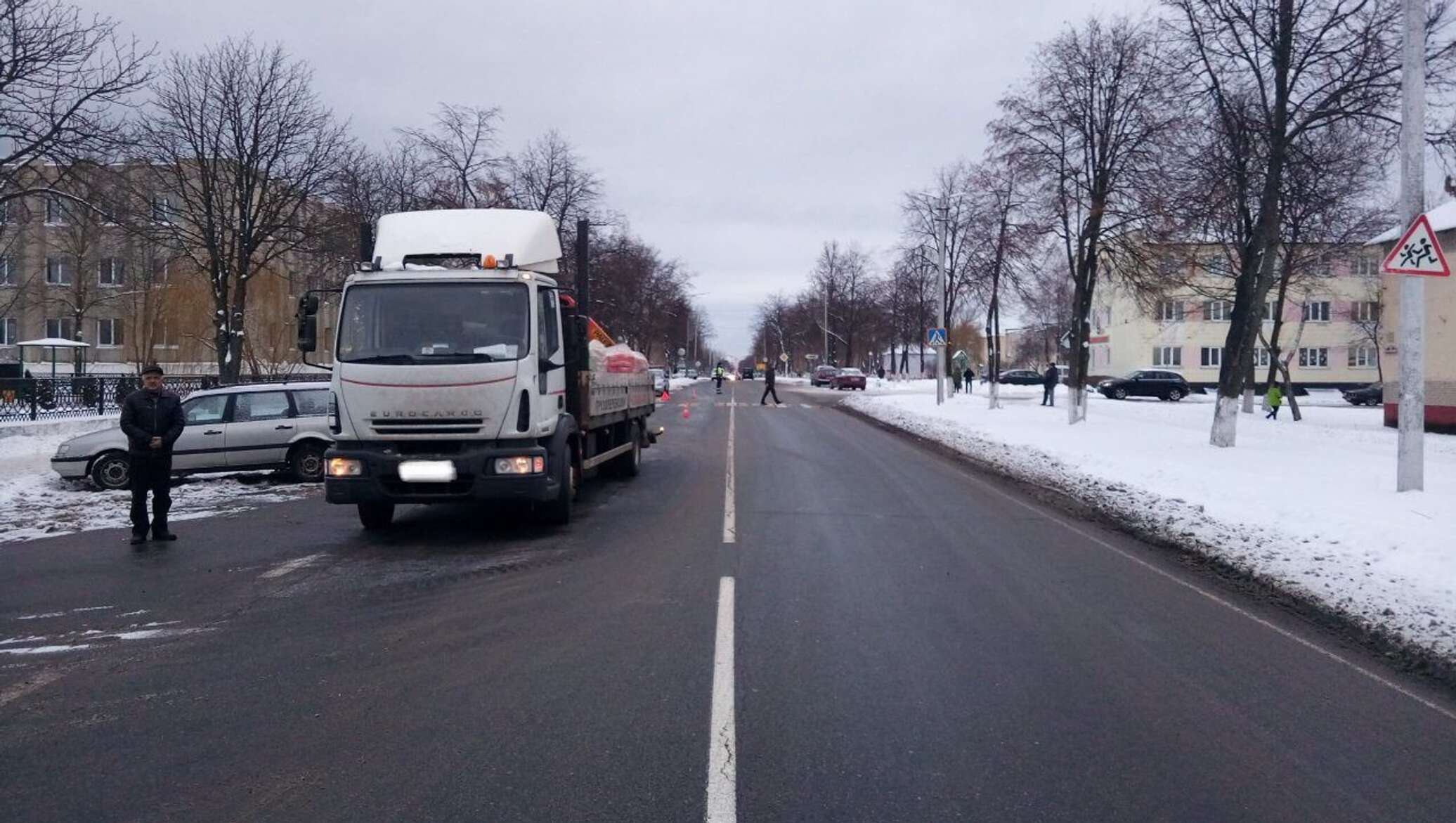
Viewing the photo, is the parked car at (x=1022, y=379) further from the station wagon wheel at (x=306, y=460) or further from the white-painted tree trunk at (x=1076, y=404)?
the station wagon wheel at (x=306, y=460)

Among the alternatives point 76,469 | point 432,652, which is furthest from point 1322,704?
point 76,469

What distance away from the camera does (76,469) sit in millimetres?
14594

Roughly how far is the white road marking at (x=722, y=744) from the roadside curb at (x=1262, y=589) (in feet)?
13.2

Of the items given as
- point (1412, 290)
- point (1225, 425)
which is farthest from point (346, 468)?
point (1225, 425)

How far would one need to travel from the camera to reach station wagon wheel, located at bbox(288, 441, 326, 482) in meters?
15.6

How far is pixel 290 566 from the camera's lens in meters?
9.25

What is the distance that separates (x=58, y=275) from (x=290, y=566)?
1870 inches

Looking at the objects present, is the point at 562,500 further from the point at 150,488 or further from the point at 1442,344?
the point at 1442,344

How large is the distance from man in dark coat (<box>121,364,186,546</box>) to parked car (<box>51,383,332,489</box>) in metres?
4.84

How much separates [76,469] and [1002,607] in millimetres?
13063

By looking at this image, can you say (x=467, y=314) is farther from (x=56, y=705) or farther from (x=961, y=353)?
(x=961, y=353)

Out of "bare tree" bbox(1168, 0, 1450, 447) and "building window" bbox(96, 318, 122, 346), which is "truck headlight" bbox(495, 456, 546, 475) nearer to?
"bare tree" bbox(1168, 0, 1450, 447)

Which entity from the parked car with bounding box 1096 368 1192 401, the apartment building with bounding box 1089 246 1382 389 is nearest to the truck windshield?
the parked car with bounding box 1096 368 1192 401

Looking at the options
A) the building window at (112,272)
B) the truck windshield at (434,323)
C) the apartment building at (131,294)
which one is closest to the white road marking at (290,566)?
the truck windshield at (434,323)
